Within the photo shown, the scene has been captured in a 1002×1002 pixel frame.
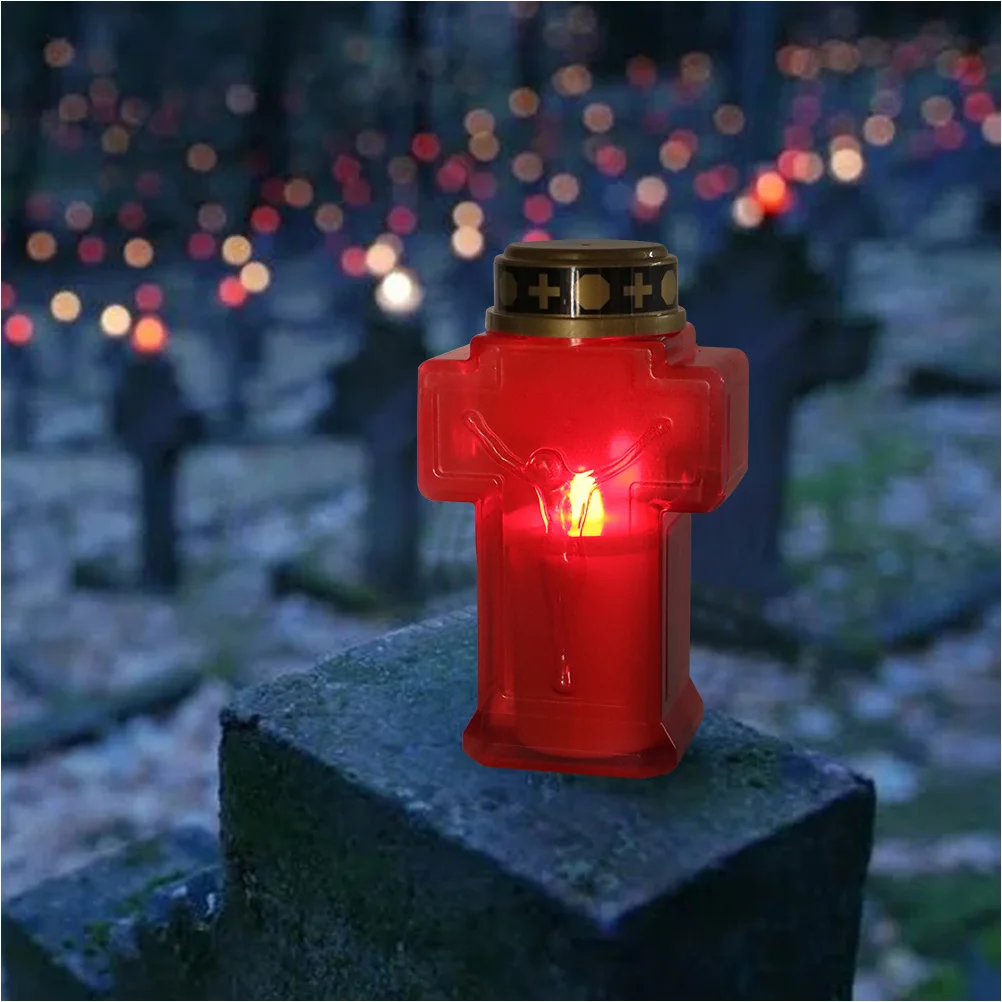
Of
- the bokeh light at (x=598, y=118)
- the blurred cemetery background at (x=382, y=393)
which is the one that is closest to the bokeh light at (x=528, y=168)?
the blurred cemetery background at (x=382, y=393)

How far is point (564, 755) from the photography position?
1.70m

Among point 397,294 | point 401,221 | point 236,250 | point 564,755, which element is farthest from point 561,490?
point 401,221

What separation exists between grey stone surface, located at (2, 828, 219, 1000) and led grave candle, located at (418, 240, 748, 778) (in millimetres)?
637

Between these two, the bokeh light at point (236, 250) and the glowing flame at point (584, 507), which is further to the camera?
the bokeh light at point (236, 250)

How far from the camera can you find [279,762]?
1.72m

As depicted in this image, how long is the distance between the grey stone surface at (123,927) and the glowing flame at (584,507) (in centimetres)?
83

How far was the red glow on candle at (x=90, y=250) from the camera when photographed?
32.5 feet

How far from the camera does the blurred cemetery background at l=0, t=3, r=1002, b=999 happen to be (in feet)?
13.8

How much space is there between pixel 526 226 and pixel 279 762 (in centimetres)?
852

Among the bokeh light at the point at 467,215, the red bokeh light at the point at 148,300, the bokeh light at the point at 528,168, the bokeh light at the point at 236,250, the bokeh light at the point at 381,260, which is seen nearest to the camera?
the bokeh light at the point at 381,260

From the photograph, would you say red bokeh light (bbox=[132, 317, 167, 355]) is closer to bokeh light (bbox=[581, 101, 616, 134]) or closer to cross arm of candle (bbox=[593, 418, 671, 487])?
cross arm of candle (bbox=[593, 418, 671, 487])

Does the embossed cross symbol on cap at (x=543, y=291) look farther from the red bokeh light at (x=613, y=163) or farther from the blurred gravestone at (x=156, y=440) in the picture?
the red bokeh light at (x=613, y=163)

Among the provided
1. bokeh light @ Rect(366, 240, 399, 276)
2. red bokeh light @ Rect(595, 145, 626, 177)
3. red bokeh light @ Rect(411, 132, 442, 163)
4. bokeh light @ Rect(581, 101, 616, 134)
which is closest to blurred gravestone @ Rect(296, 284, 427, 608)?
bokeh light @ Rect(366, 240, 399, 276)

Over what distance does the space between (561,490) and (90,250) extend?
30.0ft
